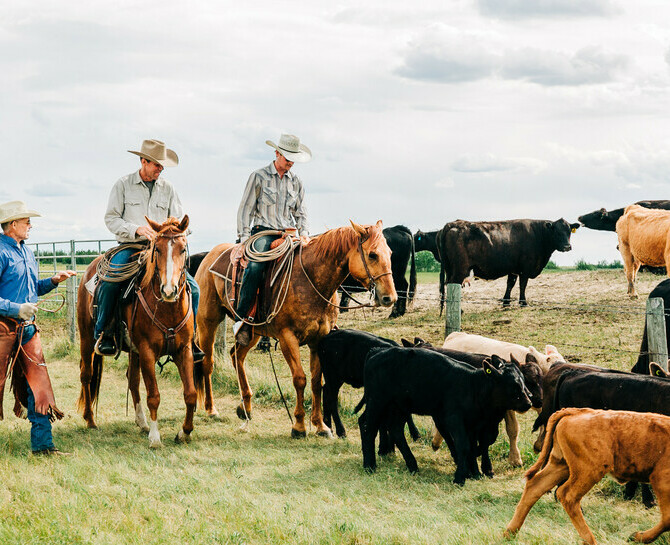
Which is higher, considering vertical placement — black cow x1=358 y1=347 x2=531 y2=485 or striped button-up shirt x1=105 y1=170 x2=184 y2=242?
striped button-up shirt x1=105 y1=170 x2=184 y2=242

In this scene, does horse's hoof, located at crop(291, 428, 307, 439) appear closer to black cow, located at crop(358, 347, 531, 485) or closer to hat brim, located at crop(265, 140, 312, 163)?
black cow, located at crop(358, 347, 531, 485)

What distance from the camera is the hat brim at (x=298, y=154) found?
946cm

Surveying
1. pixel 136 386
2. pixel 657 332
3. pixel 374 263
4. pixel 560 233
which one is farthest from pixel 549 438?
pixel 560 233

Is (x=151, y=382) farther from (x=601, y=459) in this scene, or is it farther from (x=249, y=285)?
(x=601, y=459)

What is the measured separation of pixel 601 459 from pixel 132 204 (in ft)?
18.1

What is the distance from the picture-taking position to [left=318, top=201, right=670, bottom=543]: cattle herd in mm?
5164

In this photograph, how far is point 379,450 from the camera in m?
7.46

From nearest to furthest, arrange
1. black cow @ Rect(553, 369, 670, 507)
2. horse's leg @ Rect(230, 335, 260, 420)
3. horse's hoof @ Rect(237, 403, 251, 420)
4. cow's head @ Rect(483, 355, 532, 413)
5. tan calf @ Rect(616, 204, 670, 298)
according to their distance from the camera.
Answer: black cow @ Rect(553, 369, 670, 507) → cow's head @ Rect(483, 355, 532, 413) → horse's leg @ Rect(230, 335, 260, 420) → horse's hoof @ Rect(237, 403, 251, 420) → tan calf @ Rect(616, 204, 670, 298)

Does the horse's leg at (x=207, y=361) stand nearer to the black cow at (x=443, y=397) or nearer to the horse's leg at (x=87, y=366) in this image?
the horse's leg at (x=87, y=366)

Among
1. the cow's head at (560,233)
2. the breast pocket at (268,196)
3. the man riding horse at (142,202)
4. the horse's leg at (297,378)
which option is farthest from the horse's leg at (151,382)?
the cow's head at (560,233)

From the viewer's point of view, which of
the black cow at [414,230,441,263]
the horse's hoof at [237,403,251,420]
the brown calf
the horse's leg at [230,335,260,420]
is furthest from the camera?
the black cow at [414,230,441,263]

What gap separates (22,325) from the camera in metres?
7.19

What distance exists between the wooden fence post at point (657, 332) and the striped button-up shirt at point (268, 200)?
4.11m

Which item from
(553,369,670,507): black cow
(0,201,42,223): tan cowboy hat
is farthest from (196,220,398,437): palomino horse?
(0,201,42,223): tan cowboy hat
